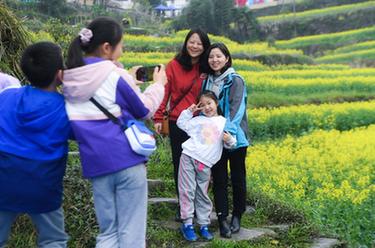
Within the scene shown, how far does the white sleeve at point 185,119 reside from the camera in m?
4.05

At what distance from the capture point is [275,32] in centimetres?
3678

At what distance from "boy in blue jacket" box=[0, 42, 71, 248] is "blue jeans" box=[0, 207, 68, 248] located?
1 cm

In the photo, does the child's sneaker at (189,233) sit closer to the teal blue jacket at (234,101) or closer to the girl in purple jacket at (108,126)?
the teal blue jacket at (234,101)

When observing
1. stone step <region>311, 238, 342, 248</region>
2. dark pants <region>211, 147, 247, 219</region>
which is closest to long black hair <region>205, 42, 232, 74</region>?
dark pants <region>211, 147, 247, 219</region>

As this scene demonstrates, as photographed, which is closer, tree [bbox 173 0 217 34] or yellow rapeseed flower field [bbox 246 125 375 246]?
yellow rapeseed flower field [bbox 246 125 375 246]

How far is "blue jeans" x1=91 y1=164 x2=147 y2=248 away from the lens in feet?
9.44

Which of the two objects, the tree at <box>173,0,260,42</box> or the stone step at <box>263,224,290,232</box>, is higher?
the tree at <box>173,0,260,42</box>

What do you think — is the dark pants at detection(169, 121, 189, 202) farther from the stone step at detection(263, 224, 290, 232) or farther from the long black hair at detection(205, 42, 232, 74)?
the stone step at detection(263, 224, 290, 232)

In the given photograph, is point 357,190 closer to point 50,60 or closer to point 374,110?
point 50,60

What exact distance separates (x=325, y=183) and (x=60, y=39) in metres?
3.88

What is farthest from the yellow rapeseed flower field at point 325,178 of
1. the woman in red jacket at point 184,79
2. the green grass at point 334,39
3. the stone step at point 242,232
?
the green grass at point 334,39

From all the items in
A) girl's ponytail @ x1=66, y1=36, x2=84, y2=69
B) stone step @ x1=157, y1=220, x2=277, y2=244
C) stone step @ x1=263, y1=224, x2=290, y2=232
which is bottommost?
stone step @ x1=263, y1=224, x2=290, y2=232

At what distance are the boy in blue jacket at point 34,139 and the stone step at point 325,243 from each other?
7.98 ft

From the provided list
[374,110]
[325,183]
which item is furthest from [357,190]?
[374,110]
